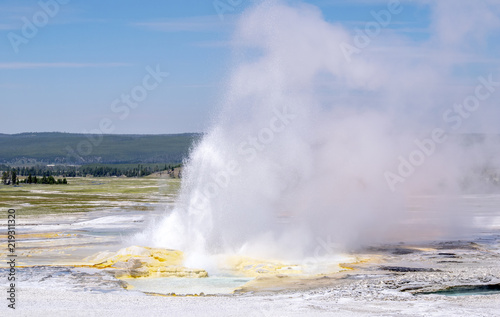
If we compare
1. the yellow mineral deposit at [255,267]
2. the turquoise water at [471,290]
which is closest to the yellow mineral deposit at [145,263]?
the yellow mineral deposit at [255,267]

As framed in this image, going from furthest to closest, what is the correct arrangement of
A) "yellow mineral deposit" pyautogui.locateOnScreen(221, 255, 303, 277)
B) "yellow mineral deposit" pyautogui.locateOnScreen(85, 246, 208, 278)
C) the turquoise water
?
"yellow mineral deposit" pyautogui.locateOnScreen(221, 255, 303, 277), "yellow mineral deposit" pyautogui.locateOnScreen(85, 246, 208, 278), the turquoise water

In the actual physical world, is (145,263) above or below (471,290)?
above

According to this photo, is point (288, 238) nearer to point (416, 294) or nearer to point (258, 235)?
point (258, 235)

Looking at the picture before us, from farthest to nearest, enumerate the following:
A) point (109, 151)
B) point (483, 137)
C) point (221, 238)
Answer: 1. point (109, 151)
2. point (483, 137)
3. point (221, 238)

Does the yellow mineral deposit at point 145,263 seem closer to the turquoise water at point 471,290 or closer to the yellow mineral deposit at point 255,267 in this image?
the yellow mineral deposit at point 255,267

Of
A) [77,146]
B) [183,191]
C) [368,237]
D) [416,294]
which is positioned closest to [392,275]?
[416,294]

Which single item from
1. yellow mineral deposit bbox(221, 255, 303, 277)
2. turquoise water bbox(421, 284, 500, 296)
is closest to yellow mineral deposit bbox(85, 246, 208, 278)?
yellow mineral deposit bbox(221, 255, 303, 277)

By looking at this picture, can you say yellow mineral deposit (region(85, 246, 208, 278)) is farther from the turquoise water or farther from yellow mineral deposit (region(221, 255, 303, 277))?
the turquoise water

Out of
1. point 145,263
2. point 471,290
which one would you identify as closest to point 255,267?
point 145,263

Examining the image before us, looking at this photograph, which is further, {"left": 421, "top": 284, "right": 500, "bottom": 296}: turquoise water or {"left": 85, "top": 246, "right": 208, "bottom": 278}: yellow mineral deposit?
{"left": 85, "top": 246, "right": 208, "bottom": 278}: yellow mineral deposit

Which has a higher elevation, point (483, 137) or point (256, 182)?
point (483, 137)

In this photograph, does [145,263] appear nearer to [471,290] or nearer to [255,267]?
[255,267]
